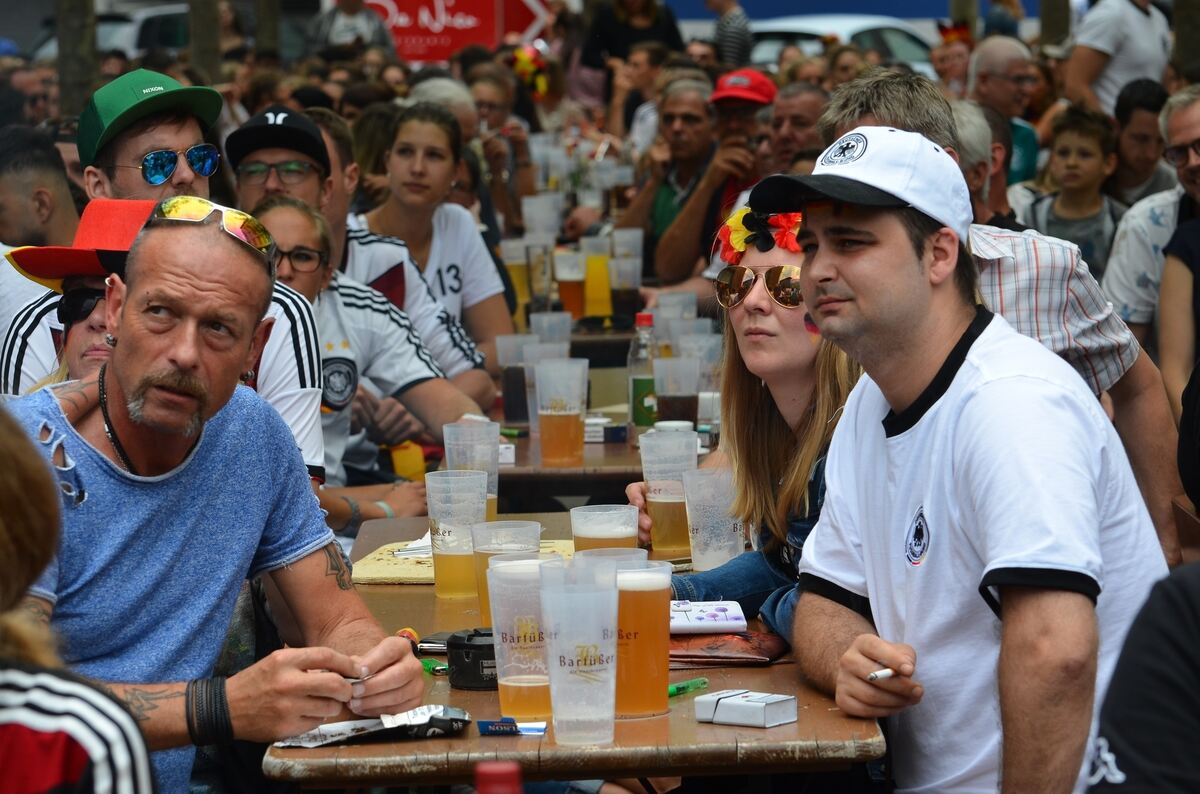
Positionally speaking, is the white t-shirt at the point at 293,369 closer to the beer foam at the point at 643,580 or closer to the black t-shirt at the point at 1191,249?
the beer foam at the point at 643,580

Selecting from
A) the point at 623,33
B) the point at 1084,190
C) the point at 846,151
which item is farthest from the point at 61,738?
the point at 623,33

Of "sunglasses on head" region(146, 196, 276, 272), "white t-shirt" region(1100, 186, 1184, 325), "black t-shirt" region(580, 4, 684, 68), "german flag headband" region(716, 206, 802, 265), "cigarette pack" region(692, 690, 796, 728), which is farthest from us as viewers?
"black t-shirt" region(580, 4, 684, 68)

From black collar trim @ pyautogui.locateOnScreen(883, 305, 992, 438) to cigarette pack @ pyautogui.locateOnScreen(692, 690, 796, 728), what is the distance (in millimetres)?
544

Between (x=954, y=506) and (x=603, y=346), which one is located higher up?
(x=954, y=506)

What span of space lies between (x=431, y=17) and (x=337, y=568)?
20951mm

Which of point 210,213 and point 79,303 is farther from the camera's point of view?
point 79,303

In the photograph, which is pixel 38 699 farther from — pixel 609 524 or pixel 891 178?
pixel 609 524

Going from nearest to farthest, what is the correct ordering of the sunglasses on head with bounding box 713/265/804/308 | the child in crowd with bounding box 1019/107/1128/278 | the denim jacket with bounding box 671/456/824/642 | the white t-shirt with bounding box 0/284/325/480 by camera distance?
1. the denim jacket with bounding box 671/456/824/642
2. the sunglasses on head with bounding box 713/265/804/308
3. the white t-shirt with bounding box 0/284/325/480
4. the child in crowd with bounding box 1019/107/1128/278

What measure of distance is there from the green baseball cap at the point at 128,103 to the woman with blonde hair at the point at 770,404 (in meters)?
1.88

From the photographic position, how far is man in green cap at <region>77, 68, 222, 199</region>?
4805mm

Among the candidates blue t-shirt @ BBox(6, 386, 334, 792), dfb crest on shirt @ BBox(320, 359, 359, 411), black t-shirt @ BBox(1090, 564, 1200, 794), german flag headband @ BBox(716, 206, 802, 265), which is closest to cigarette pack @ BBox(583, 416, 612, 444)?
dfb crest on shirt @ BBox(320, 359, 359, 411)

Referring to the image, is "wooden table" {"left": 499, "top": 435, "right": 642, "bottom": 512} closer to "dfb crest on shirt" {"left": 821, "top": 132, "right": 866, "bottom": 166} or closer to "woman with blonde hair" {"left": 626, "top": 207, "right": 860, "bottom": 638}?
"woman with blonde hair" {"left": 626, "top": 207, "right": 860, "bottom": 638}

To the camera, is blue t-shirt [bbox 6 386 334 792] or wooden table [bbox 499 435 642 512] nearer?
blue t-shirt [bbox 6 386 334 792]

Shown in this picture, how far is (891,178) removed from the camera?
286 centimetres
